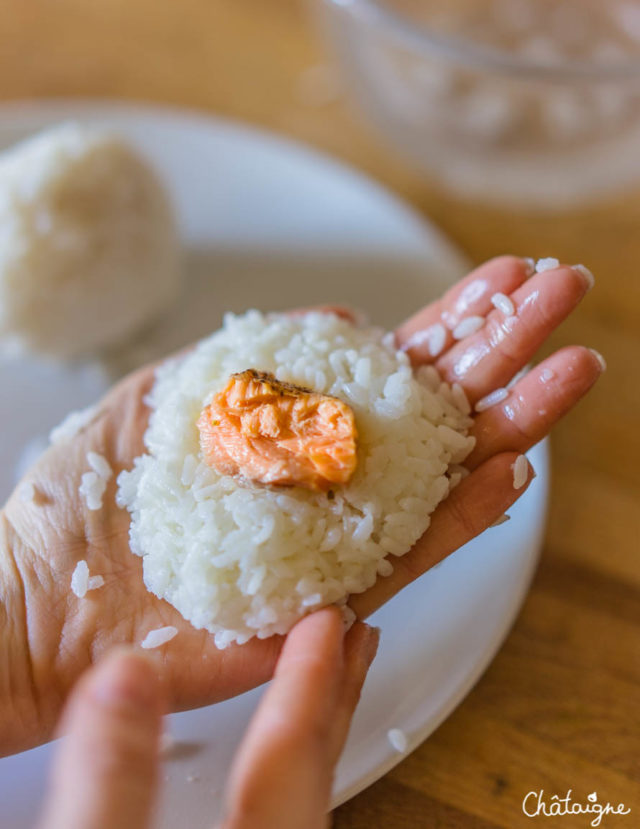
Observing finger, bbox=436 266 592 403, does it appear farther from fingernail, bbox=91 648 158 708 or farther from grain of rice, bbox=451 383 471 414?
fingernail, bbox=91 648 158 708

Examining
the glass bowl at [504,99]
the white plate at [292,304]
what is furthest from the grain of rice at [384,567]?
the glass bowl at [504,99]

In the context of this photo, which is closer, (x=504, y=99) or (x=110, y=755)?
(x=110, y=755)

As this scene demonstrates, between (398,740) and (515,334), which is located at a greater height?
(515,334)

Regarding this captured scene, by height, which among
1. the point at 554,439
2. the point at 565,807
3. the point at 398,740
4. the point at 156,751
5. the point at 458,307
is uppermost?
the point at 458,307

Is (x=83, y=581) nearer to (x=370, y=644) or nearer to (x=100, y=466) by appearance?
(x=100, y=466)

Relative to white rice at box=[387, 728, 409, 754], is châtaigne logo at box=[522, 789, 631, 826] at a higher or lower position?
lower

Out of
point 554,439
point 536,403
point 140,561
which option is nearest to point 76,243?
point 140,561

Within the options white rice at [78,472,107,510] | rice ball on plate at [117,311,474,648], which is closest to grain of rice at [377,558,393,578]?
rice ball on plate at [117,311,474,648]

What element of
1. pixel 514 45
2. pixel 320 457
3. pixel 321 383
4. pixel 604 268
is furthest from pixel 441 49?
pixel 320 457
